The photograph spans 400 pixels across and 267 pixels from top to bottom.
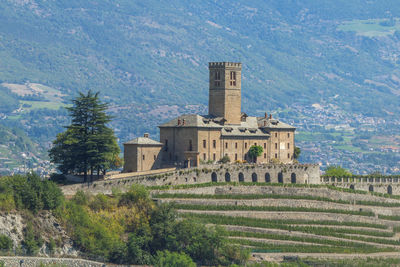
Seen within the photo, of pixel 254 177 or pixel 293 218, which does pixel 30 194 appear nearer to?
pixel 293 218

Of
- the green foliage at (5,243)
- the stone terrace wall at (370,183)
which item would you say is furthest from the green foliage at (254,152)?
the green foliage at (5,243)

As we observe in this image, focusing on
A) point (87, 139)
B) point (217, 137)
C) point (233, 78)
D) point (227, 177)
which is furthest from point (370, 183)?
point (87, 139)

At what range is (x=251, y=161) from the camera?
447 ft

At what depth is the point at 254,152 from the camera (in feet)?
445

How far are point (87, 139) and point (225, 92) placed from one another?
27342 millimetres

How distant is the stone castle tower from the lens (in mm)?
136000

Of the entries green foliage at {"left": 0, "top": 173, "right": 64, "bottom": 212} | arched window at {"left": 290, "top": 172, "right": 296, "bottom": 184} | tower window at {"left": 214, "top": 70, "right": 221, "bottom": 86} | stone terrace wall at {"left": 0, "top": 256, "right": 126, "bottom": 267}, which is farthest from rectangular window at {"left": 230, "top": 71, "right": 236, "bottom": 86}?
stone terrace wall at {"left": 0, "top": 256, "right": 126, "bottom": 267}

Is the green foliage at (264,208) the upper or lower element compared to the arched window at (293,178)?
lower

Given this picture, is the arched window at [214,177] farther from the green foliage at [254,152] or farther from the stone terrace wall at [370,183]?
the stone terrace wall at [370,183]

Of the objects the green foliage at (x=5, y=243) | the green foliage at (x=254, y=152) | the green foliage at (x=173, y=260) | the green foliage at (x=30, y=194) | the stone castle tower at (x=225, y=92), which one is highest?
the stone castle tower at (x=225, y=92)

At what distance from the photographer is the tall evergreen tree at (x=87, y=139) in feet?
376

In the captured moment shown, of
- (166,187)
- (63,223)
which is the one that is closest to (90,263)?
(63,223)

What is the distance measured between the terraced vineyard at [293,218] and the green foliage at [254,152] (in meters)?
8.95

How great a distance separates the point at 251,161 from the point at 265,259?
106ft
